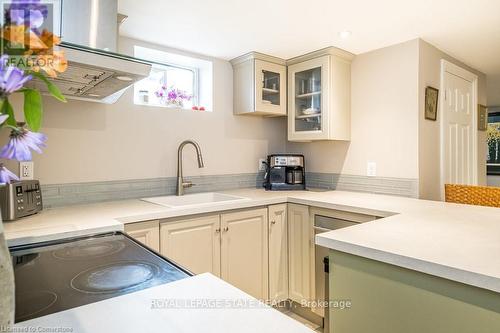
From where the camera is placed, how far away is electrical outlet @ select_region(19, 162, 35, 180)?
1.80m

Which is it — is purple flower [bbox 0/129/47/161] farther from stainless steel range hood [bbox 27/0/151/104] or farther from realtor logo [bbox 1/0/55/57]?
stainless steel range hood [bbox 27/0/151/104]

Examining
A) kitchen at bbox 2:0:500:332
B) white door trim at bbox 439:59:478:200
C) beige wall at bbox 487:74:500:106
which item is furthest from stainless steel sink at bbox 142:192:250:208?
beige wall at bbox 487:74:500:106

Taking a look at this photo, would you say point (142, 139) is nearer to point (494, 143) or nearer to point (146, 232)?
point (146, 232)

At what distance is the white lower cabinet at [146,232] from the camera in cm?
166

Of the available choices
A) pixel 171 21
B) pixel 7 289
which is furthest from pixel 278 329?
pixel 171 21

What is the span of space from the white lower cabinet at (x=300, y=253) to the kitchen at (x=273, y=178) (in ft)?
0.03

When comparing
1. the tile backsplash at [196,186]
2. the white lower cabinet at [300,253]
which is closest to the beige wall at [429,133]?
the tile backsplash at [196,186]

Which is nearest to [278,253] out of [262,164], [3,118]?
[262,164]

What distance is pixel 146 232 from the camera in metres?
1.71

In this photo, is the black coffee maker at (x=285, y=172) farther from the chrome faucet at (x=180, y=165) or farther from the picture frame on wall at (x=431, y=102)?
the picture frame on wall at (x=431, y=102)

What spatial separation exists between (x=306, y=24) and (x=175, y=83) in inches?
47.7

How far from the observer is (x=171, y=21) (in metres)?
1.98

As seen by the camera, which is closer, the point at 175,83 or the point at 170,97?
the point at 170,97

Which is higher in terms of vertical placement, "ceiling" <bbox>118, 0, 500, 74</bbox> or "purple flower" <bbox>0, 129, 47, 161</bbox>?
"ceiling" <bbox>118, 0, 500, 74</bbox>
